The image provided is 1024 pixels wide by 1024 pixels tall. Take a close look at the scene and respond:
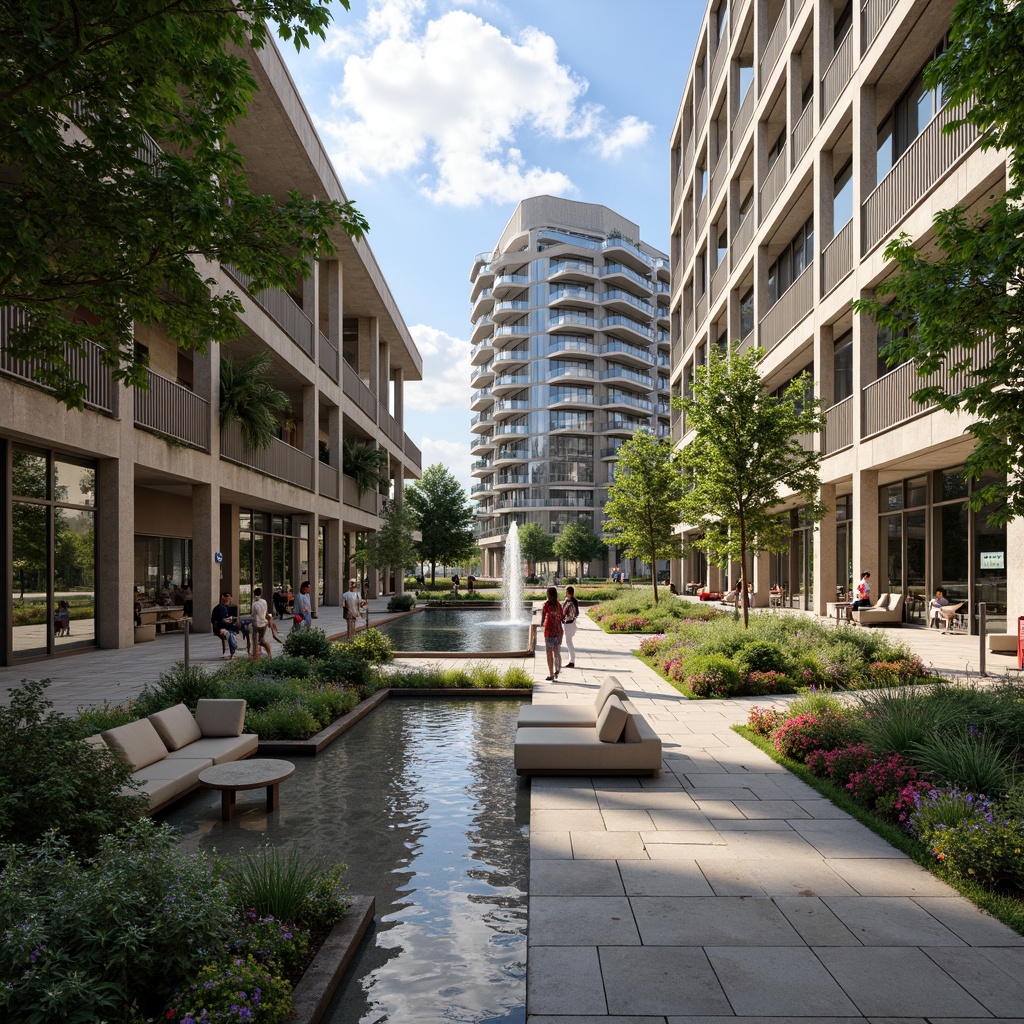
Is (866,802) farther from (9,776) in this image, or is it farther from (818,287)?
(818,287)

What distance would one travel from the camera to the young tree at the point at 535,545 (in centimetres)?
7731

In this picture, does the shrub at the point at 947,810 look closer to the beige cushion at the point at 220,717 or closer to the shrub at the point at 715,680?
the shrub at the point at 715,680

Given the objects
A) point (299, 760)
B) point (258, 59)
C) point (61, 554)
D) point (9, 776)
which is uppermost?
point (258, 59)

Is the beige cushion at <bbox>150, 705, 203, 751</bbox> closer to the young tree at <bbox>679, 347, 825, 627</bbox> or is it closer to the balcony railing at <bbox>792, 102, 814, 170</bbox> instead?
the young tree at <bbox>679, 347, 825, 627</bbox>

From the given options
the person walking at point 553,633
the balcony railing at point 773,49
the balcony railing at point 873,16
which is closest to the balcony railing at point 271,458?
the person walking at point 553,633

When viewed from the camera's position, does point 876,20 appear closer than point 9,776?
No

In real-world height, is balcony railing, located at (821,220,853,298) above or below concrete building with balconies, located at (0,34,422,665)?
above

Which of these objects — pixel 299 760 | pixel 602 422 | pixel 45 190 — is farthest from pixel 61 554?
pixel 602 422

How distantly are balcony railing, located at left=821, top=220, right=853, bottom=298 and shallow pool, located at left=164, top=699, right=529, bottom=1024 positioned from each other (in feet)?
56.5

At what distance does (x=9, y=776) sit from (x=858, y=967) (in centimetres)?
546

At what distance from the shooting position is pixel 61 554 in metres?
16.0

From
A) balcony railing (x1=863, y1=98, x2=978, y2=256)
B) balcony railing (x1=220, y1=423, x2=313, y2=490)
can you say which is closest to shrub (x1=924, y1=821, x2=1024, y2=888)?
balcony railing (x1=863, y1=98, x2=978, y2=256)

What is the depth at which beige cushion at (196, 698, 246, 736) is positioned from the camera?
345 inches

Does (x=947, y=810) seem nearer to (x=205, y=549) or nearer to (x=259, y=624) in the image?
(x=259, y=624)
